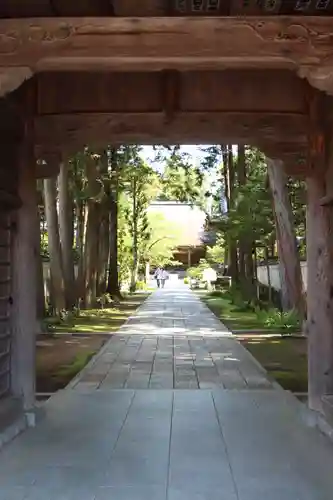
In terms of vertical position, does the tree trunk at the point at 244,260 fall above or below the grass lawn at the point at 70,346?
above

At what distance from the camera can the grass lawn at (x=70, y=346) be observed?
383 inches

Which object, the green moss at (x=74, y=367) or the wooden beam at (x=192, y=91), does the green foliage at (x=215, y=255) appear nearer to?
the green moss at (x=74, y=367)

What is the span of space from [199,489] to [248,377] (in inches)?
194

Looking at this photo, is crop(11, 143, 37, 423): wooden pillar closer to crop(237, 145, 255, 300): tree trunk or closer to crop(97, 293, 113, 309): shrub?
crop(237, 145, 255, 300): tree trunk

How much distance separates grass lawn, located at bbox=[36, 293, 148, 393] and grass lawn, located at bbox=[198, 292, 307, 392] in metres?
2.72

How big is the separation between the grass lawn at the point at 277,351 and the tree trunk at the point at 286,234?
1.12m

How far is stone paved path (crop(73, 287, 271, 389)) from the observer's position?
9.12 m

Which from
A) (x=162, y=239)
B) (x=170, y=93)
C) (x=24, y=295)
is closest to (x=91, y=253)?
(x=24, y=295)

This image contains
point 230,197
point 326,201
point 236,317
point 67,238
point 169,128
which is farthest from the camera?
point 230,197

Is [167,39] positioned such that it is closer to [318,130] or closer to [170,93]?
[170,93]

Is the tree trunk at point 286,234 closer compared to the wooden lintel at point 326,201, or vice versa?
the wooden lintel at point 326,201

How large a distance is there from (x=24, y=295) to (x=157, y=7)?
333 cm

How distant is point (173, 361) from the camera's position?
36.9ft

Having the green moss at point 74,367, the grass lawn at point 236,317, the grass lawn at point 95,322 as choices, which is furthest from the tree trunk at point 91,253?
the green moss at point 74,367
